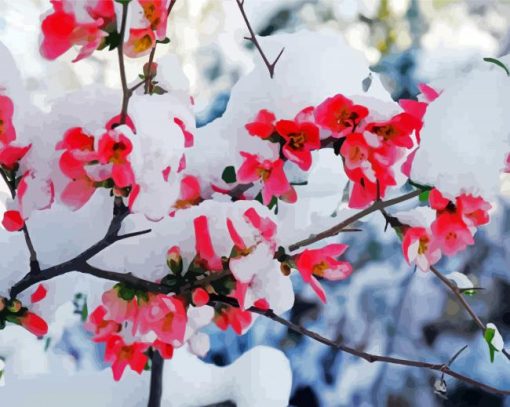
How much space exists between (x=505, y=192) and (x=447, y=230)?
1.32 metres

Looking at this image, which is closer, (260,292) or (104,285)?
(260,292)

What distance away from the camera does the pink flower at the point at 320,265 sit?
0.59 m

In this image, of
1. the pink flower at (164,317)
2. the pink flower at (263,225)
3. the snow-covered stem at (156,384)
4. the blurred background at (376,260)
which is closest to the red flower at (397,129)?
the pink flower at (263,225)

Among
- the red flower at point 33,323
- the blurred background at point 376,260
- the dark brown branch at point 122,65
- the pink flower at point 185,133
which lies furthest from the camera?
the blurred background at point 376,260

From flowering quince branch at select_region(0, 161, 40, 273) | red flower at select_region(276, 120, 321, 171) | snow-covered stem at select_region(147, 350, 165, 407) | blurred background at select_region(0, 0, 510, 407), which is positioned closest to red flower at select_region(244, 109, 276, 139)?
red flower at select_region(276, 120, 321, 171)

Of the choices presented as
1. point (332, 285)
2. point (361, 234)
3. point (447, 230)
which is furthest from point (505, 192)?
point (447, 230)

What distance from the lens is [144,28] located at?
514 mm

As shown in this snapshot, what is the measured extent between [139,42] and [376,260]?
1437 mm

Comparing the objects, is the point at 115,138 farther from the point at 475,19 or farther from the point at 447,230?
the point at 475,19

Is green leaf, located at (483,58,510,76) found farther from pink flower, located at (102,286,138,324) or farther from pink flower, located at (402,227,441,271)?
pink flower, located at (102,286,138,324)

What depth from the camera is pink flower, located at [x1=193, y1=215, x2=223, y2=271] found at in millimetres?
609

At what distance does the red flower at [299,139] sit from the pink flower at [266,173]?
2cm

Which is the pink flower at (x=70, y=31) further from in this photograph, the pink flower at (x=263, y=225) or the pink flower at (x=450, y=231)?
the pink flower at (x=450, y=231)

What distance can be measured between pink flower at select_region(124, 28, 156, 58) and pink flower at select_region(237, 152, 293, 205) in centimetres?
13
